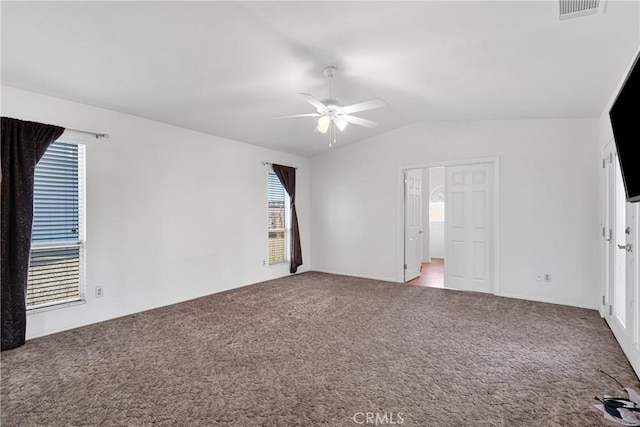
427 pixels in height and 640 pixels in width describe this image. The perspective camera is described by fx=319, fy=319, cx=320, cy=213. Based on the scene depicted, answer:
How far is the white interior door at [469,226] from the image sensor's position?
5031mm

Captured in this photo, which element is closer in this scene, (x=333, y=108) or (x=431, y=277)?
(x=333, y=108)

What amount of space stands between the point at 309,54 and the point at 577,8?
206 centimetres

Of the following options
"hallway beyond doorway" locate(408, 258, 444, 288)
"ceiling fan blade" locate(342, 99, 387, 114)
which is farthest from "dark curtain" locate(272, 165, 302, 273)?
"ceiling fan blade" locate(342, 99, 387, 114)

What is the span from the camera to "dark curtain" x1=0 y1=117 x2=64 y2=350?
304cm

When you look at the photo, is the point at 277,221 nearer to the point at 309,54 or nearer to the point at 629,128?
the point at 309,54

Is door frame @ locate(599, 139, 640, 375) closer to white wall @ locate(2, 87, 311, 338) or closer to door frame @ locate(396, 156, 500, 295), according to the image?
door frame @ locate(396, 156, 500, 295)

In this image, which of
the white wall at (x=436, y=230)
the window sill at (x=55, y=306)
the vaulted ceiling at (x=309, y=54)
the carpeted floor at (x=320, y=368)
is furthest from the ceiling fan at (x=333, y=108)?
the white wall at (x=436, y=230)

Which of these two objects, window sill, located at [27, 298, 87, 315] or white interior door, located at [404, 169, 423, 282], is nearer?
window sill, located at [27, 298, 87, 315]

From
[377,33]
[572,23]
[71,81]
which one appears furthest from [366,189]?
[71,81]

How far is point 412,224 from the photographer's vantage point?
6207 mm

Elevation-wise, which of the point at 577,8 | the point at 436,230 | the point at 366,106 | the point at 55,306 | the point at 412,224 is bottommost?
the point at 55,306

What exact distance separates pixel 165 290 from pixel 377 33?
4115mm

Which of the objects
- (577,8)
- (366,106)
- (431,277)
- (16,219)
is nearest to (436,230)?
(431,277)

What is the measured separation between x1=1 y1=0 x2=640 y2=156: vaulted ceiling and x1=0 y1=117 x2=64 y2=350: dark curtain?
1.83ft
